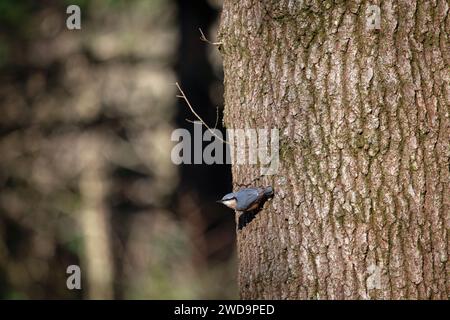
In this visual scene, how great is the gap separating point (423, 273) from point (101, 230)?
551cm

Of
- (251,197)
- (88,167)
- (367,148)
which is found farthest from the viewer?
(88,167)

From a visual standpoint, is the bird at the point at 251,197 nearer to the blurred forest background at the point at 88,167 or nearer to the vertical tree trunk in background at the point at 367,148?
the vertical tree trunk in background at the point at 367,148

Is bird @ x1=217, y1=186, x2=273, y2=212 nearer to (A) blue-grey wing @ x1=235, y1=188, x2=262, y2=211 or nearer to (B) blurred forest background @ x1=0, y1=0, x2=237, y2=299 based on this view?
(A) blue-grey wing @ x1=235, y1=188, x2=262, y2=211

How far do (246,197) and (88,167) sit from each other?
5189 mm

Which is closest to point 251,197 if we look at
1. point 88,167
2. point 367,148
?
point 367,148

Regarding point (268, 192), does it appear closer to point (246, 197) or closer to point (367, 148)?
point (246, 197)

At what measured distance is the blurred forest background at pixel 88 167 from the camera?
284 inches

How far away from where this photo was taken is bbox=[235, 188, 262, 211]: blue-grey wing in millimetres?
2654

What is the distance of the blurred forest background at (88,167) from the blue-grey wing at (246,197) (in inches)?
169

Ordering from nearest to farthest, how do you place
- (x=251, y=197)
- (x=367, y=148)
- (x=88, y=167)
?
1. (x=367, y=148)
2. (x=251, y=197)
3. (x=88, y=167)

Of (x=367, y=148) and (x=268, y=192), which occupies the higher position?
(x=367, y=148)

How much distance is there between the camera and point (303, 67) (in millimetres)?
2584

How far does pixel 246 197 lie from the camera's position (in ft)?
8.77
